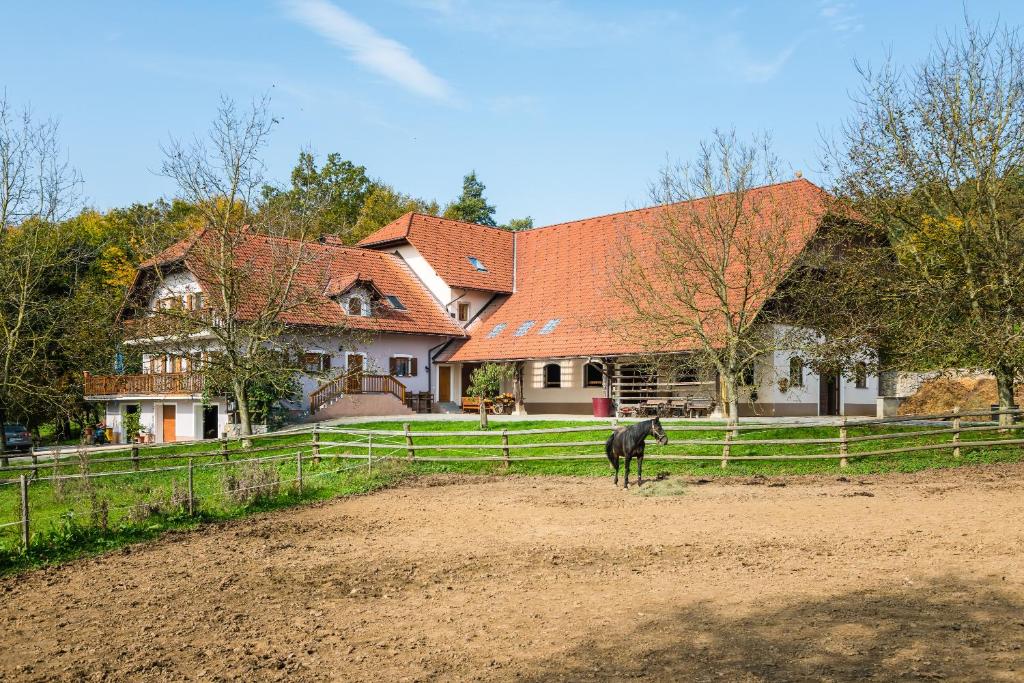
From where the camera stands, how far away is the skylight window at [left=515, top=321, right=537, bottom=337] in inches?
1539

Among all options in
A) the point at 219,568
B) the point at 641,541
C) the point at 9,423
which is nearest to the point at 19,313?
the point at 9,423

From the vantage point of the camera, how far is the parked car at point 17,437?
41.5 metres

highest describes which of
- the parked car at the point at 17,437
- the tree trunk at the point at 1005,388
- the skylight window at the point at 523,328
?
the skylight window at the point at 523,328

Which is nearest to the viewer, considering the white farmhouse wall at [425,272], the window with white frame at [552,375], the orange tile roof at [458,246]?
the window with white frame at [552,375]

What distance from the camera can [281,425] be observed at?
1342 inches

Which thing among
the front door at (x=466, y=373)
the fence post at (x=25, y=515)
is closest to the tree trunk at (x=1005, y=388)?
the fence post at (x=25, y=515)

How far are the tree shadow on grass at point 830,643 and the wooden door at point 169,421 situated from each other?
34.3 meters

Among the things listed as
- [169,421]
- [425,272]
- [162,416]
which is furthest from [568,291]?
[162,416]

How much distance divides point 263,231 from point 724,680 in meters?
29.9

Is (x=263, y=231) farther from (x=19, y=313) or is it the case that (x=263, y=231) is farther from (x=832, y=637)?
(x=832, y=637)

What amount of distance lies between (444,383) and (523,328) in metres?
4.95

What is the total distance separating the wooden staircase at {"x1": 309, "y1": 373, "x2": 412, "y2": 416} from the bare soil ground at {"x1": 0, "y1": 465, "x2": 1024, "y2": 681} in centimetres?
2023

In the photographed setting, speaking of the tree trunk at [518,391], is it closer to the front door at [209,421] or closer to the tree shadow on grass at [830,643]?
the front door at [209,421]

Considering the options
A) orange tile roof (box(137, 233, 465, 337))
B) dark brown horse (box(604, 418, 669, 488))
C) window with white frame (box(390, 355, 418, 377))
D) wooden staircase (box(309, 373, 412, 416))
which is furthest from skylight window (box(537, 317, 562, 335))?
dark brown horse (box(604, 418, 669, 488))
